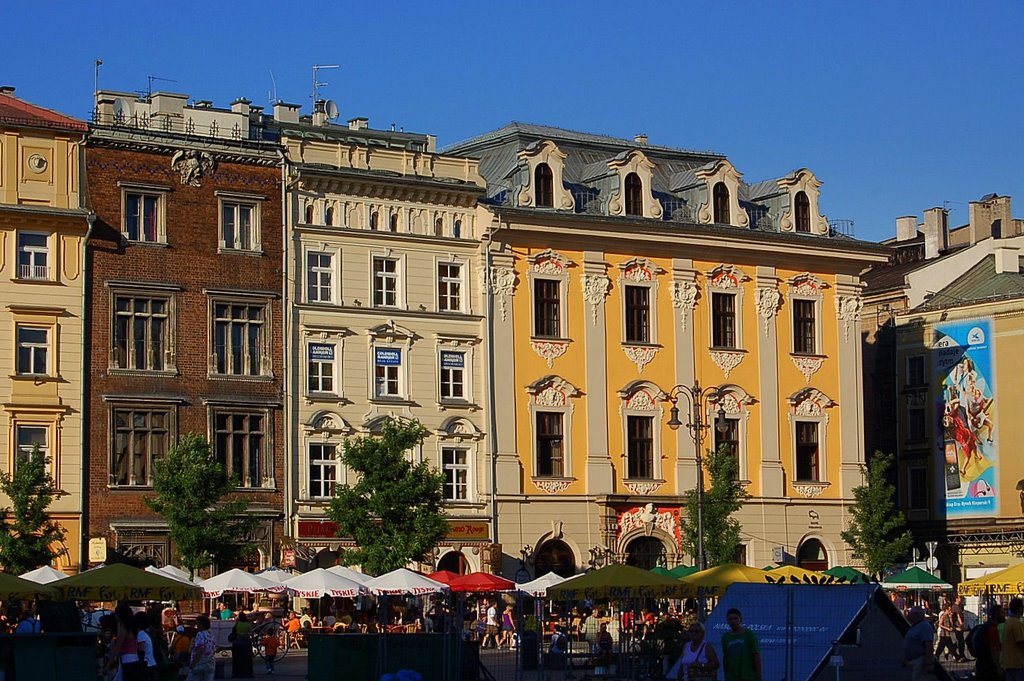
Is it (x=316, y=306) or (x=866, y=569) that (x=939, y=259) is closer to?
(x=866, y=569)

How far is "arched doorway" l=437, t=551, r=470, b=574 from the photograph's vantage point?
199 feet

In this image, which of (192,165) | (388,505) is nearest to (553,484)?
(388,505)

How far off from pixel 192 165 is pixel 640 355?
1627 centimetres

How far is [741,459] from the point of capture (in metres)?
66.2

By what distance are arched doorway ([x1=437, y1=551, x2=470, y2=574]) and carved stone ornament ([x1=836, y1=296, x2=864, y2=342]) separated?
1682 cm

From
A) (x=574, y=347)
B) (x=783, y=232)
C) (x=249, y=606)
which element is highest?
(x=783, y=232)

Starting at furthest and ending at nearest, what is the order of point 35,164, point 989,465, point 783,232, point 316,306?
point 989,465 → point 783,232 → point 316,306 → point 35,164

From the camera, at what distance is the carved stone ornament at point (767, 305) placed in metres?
67.2

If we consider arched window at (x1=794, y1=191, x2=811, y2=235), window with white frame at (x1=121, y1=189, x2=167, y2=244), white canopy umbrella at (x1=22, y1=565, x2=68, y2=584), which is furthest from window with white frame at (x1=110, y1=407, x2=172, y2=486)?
arched window at (x1=794, y1=191, x2=811, y2=235)

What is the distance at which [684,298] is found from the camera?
65.7 m

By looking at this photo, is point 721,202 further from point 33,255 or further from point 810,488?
point 33,255

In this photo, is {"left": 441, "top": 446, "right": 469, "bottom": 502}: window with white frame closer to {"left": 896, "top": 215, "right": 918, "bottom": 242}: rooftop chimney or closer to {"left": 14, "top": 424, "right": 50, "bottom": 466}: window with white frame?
{"left": 14, "top": 424, "right": 50, "bottom": 466}: window with white frame

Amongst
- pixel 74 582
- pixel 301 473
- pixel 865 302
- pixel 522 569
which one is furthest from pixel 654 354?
pixel 74 582

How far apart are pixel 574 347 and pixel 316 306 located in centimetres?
905
